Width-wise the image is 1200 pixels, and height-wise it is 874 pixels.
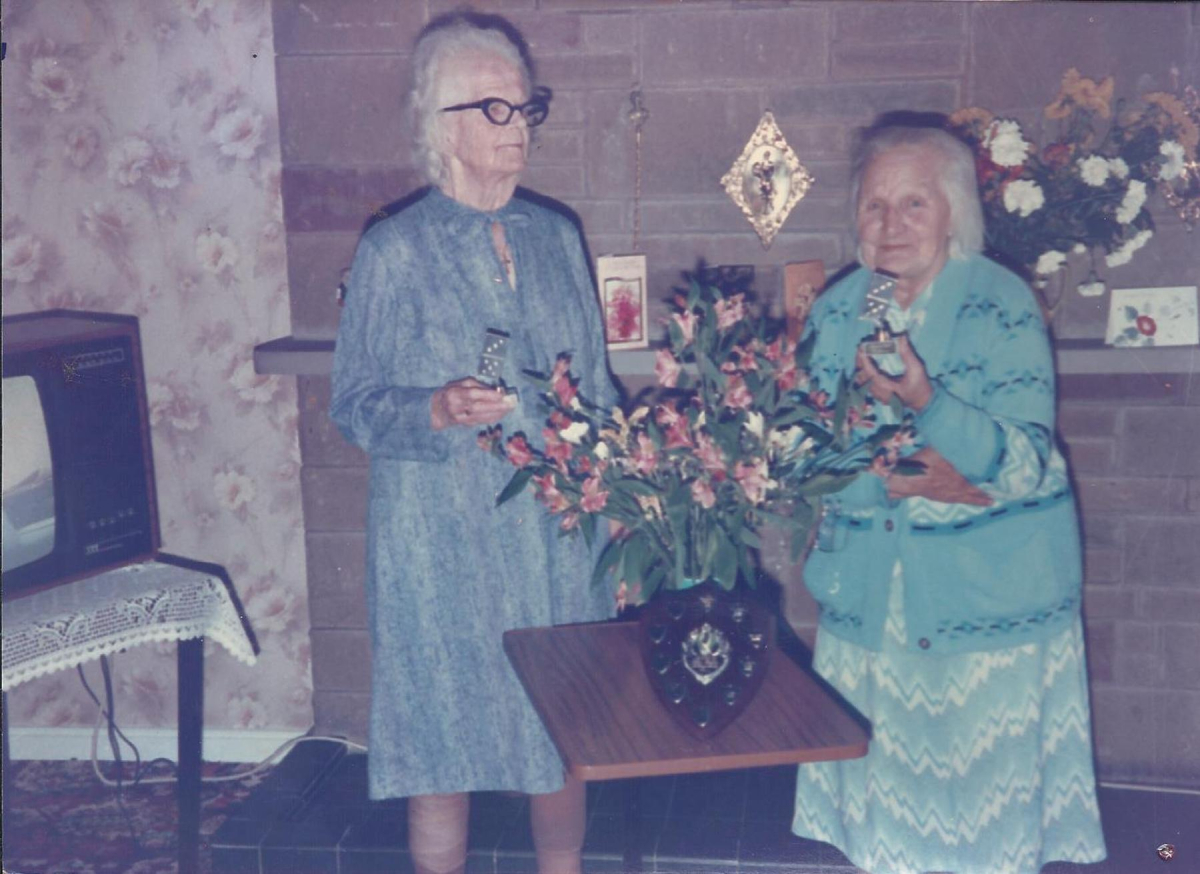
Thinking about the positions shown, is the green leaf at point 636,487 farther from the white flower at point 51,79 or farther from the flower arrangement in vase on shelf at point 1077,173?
the white flower at point 51,79

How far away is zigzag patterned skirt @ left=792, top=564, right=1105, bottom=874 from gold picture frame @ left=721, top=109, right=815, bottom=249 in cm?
107

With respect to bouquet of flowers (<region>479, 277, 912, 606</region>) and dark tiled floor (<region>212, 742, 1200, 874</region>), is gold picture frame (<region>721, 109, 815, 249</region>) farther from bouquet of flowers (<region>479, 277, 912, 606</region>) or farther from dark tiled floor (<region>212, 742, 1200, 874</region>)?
dark tiled floor (<region>212, 742, 1200, 874</region>)

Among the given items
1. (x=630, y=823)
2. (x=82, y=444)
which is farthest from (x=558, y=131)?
(x=630, y=823)

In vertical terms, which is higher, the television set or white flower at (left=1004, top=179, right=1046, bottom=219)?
white flower at (left=1004, top=179, right=1046, bottom=219)

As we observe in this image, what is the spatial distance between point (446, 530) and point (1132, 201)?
1.54 metres

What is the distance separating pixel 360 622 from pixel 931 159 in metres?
1.74

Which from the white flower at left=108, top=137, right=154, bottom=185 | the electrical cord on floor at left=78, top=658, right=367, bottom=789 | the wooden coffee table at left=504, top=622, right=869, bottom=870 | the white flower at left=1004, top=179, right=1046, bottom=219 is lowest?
the electrical cord on floor at left=78, top=658, right=367, bottom=789

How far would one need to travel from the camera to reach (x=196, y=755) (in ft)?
6.93

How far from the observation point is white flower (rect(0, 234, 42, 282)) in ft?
8.48

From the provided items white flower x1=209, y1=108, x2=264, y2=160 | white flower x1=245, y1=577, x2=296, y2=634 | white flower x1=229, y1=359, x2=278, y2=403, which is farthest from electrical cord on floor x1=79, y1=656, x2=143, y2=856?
white flower x1=209, y1=108, x2=264, y2=160

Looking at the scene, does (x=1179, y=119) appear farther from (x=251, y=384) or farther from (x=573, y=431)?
(x=251, y=384)

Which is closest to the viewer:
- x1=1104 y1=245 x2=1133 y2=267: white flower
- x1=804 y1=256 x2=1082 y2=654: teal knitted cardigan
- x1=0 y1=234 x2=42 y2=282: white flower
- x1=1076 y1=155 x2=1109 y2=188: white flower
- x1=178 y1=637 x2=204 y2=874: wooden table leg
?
x1=804 y1=256 x2=1082 y2=654: teal knitted cardigan

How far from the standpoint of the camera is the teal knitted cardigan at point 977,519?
64.8 inches

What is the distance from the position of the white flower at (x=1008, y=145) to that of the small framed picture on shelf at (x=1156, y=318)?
0.42 metres
